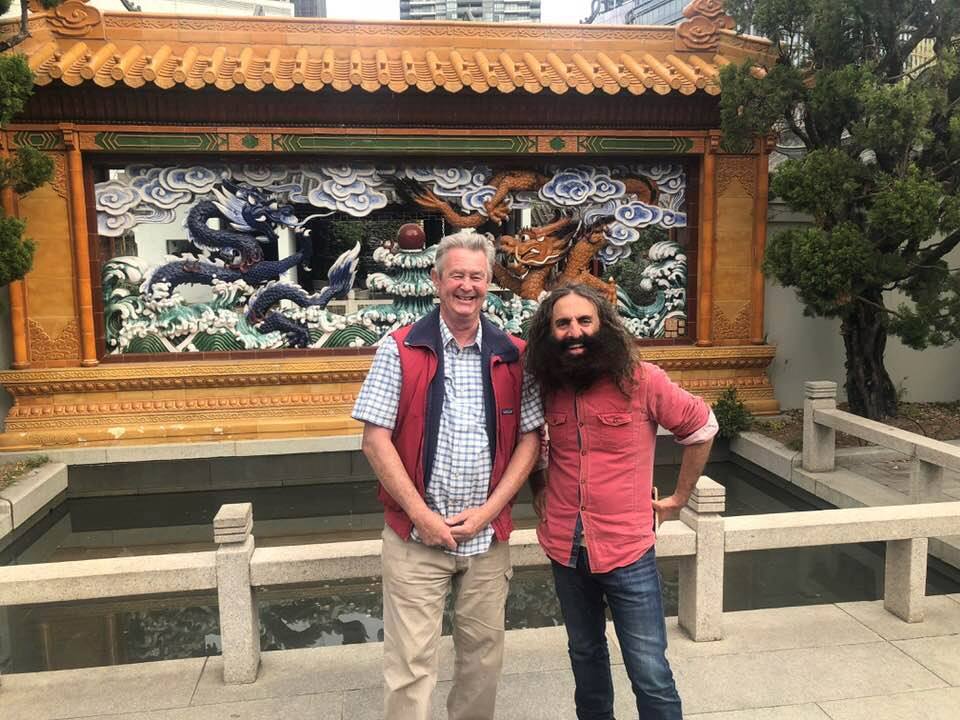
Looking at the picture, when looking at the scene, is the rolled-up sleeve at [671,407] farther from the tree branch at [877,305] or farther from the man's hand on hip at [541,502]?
the tree branch at [877,305]

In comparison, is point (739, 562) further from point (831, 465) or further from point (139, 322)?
point (139, 322)

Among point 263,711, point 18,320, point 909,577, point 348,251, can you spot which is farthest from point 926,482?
point 18,320

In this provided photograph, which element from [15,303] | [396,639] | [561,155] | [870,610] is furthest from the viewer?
[561,155]

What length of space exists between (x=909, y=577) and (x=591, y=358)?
2383 mm

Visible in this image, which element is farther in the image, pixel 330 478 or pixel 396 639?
pixel 330 478

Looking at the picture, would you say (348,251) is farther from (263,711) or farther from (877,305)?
(263,711)

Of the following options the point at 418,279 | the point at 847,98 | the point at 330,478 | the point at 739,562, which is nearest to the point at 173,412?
the point at 330,478

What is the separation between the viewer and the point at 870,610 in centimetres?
367

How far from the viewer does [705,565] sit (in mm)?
3279

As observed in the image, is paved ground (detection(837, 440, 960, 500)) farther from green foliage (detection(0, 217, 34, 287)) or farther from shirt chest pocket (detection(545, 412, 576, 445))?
green foliage (detection(0, 217, 34, 287))

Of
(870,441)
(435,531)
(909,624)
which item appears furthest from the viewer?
(870,441)

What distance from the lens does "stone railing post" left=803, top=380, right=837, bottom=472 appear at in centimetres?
602

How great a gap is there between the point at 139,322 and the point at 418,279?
2.56m

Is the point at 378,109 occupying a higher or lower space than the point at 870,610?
higher
